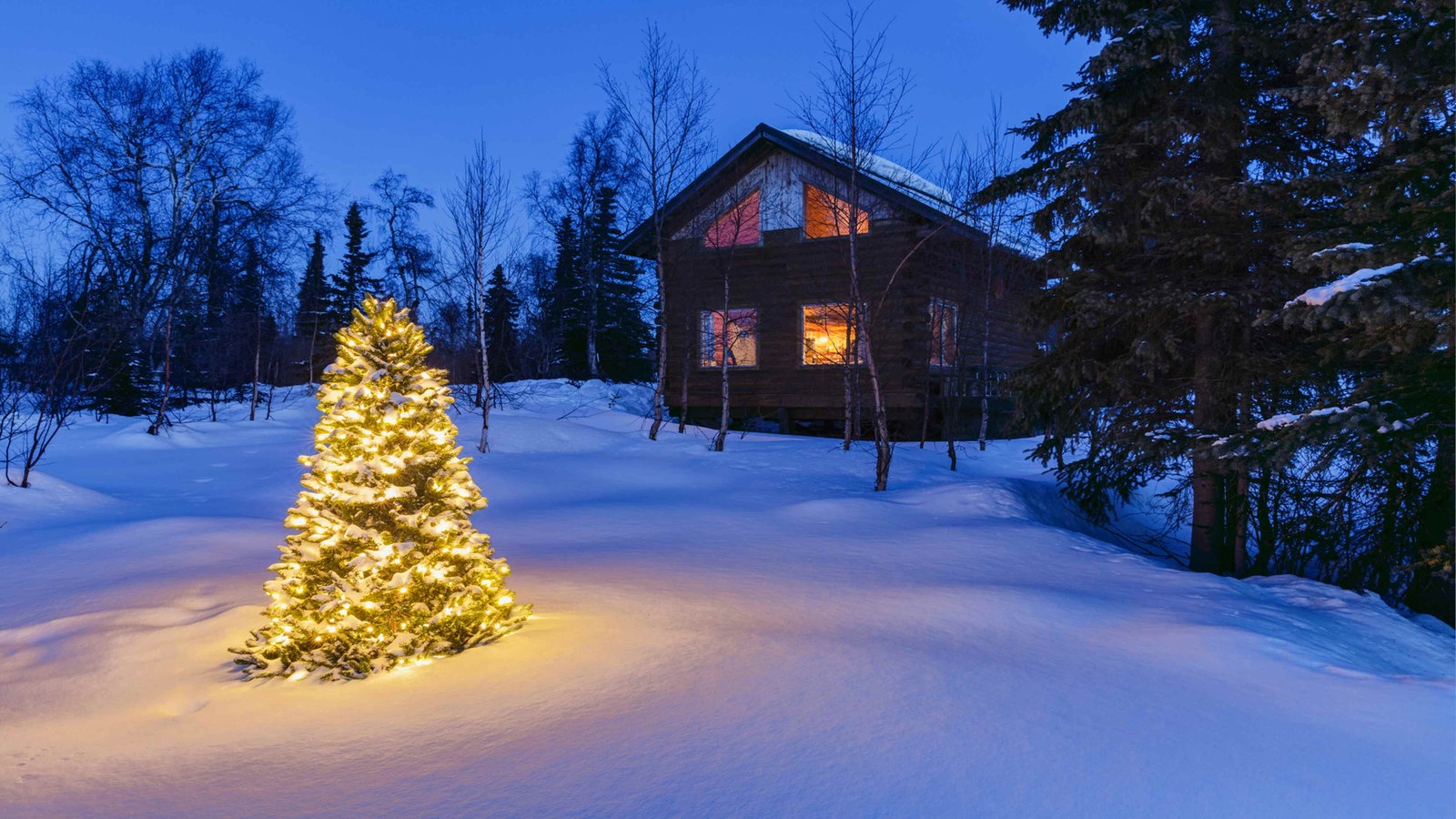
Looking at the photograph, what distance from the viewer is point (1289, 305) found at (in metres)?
5.43

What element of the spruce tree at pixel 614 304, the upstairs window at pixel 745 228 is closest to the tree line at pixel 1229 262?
the upstairs window at pixel 745 228

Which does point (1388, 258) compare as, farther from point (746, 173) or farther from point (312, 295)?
point (312, 295)

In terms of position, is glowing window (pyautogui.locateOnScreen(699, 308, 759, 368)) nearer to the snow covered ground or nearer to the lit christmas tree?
the snow covered ground

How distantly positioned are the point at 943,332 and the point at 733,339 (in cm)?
517

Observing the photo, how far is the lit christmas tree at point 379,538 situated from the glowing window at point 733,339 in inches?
602

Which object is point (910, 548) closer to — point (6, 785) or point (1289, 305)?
point (1289, 305)

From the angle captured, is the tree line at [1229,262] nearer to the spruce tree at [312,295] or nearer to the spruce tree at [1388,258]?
the spruce tree at [1388,258]

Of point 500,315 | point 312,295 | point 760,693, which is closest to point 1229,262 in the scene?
point 760,693

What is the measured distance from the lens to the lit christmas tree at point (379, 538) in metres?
4.95

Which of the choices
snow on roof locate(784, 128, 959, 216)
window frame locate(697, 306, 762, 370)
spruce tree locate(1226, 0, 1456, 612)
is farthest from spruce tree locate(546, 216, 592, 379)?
spruce tree locate(1226, 0, 1456, 612)

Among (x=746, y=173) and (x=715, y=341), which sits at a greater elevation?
(x=746, y=173)

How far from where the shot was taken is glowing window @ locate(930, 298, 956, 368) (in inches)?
751

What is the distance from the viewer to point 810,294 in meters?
20.0

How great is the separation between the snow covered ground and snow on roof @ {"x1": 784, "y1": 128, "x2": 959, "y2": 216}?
8270 mm
